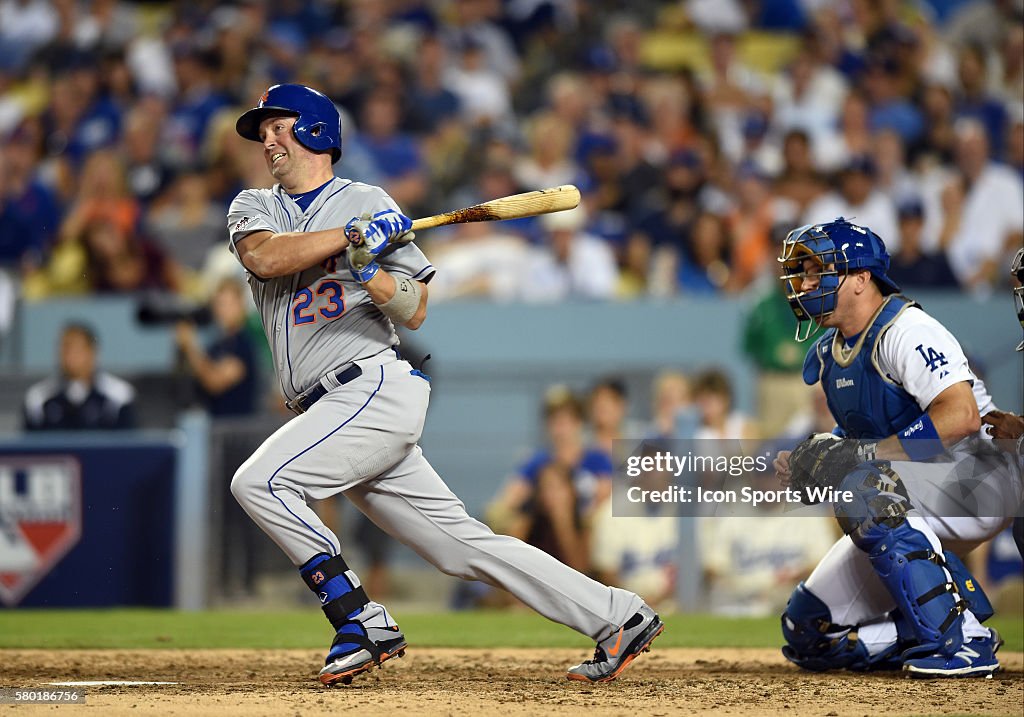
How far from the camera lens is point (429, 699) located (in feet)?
14.4

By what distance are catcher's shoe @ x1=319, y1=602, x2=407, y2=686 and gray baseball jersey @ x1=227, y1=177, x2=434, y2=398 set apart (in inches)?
30.9

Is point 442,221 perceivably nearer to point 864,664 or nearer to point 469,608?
point 864,664

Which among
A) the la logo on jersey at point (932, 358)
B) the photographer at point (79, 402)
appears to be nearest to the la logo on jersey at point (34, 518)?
the photographer at point (79, 402)

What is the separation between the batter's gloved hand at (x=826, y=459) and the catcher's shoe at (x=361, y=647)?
146cm

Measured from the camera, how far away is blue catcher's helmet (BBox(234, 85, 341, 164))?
15.3 feet

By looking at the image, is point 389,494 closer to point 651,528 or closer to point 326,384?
point 326,384

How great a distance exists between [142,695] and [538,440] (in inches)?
181

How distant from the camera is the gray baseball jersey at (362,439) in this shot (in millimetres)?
4504

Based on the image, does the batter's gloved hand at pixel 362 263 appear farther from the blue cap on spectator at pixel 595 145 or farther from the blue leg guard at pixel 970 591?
the blue cap on spectator at pixel 595 145

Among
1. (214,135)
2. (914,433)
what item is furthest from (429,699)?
(214,135)

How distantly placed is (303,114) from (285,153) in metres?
0.15

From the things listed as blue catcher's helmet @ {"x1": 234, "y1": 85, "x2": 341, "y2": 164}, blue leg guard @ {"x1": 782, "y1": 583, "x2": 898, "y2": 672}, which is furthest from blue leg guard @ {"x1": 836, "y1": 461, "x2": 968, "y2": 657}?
blue catcher's helmet @ {"x1": 234, "y1": 85, "x2": 341, "y2": 164}

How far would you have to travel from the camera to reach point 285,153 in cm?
474

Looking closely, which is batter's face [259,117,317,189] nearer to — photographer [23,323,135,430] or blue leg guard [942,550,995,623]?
blue leg guard [942,550,995,623]
